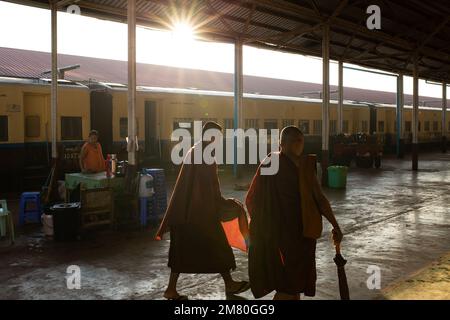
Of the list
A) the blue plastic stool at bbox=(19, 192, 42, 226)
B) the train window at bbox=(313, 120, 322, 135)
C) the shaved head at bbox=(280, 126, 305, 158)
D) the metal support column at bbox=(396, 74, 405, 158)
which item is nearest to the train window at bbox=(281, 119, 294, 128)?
the train window at bbox=(313, 120, 322, 135)

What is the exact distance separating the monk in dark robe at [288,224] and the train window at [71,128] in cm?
981

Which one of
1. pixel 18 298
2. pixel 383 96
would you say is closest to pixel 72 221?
pixel 18 298

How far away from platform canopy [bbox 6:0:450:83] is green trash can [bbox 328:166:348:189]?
402 cm

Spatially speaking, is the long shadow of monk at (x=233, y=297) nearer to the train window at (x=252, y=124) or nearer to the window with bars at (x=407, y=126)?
the train window at (x=252, y=124)

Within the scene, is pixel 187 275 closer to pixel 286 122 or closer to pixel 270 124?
pixel 270 124

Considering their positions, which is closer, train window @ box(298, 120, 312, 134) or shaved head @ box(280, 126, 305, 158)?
shaved head @ box(280, 126, 305, 158)

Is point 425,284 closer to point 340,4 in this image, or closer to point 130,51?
point 130,51

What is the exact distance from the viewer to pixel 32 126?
12094 mm

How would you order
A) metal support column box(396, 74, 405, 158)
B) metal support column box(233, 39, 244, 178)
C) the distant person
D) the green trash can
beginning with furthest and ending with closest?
metal support column box(396, 74, 405, 158), metal support column box(233, 39, 244, 178), the green trash can, the distant person

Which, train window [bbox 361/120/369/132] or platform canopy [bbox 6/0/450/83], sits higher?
platform canopy [bbox 6/0/450/83]

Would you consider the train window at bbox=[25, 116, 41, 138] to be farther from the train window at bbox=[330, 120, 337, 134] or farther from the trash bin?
the train window at bbox=[330, 120, 337, 134]

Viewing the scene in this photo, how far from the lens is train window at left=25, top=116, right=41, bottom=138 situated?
473 inches

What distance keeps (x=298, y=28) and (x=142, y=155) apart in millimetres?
6224
